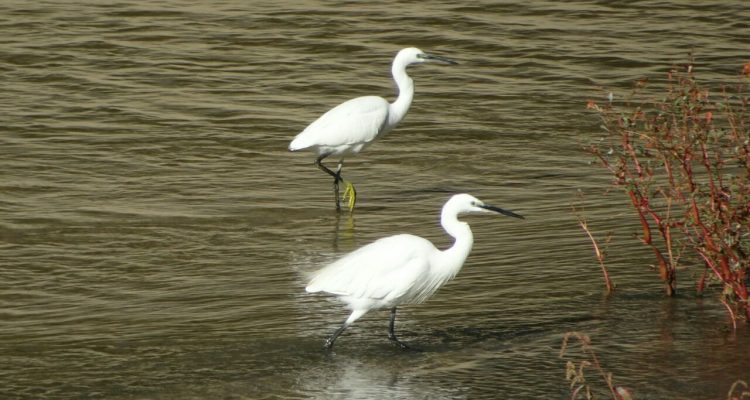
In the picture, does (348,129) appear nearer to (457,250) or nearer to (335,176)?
(335,176)

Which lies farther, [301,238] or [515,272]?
[301,238]

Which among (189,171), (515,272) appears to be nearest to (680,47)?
(189,171)

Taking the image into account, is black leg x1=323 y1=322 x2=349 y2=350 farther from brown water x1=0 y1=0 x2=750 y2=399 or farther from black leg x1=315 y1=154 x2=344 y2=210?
black leg x1=315 y1=154 x2=344 y2=210

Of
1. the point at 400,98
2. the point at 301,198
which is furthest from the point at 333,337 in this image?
the point at 400,98

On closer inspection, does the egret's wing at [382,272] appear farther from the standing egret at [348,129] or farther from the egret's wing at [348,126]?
the egret's wing at [348,126]

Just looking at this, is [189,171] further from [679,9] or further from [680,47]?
[679,9]

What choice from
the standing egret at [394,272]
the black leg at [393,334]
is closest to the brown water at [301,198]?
the black leg at [393,334]

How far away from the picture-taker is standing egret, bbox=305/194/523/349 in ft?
22.8

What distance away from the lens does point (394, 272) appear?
697 cm

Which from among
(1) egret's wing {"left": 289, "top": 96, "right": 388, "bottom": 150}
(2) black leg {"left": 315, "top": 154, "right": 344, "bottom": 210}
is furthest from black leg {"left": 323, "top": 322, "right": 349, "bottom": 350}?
(1) egret's wing {"left": 289, "top": 96, "right": 388, "bottom": 150}

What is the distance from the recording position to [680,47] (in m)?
16.5

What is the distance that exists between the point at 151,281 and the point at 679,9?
1156cm

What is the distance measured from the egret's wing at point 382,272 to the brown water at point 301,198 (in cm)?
31

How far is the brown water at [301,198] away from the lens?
265 inches
